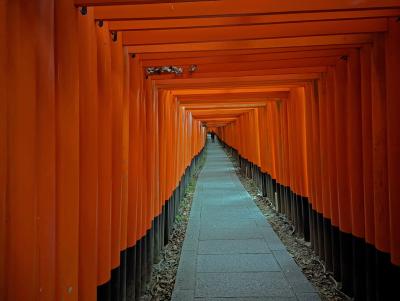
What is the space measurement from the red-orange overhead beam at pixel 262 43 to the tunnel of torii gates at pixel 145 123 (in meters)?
0.01

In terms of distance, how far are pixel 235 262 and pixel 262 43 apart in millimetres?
3111

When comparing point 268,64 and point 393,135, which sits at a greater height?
point 268,64

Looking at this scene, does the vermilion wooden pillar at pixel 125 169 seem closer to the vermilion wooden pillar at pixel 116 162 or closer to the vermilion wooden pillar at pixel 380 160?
the vermilion wooden pillar at pixel 116 162

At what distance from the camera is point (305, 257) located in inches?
207

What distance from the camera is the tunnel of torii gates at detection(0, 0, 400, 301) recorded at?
162 centimetres

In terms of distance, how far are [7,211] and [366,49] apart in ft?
10.3

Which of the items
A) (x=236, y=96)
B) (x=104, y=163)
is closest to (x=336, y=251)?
(x=104, y=163)

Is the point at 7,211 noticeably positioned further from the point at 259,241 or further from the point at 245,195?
the point at 245,195

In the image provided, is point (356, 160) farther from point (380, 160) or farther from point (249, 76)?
point (249, 76)

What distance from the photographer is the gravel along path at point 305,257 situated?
13.6 feet

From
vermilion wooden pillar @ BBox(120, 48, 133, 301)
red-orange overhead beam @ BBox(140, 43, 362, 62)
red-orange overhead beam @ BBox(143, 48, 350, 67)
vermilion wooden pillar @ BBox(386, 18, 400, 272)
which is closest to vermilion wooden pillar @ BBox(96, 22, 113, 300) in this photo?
vermilion wooden pillar @ BBox(120, 48, 133, 301)

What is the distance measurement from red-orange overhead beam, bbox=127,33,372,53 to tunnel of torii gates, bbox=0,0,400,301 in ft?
0.04

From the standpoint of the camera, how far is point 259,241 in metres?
6.06

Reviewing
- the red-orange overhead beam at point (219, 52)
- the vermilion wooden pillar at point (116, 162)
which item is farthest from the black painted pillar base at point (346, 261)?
the vermilion wooden pillar at point (116, 162)
